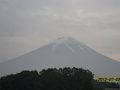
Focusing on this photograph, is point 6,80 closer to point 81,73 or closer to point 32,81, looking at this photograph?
point 32,81

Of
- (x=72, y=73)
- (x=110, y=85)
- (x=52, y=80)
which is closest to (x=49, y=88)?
(x=52, y=80)

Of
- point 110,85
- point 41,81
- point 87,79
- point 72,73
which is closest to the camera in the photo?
point 87,79

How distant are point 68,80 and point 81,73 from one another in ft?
7.64

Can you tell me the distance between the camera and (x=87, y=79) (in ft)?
175

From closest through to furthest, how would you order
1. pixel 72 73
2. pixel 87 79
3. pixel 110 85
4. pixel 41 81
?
1. pixel 87 79
2. pixel 41 81
3. pixel 72 73
4. pixel 110 85

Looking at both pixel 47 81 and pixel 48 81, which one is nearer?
pixel 48 81

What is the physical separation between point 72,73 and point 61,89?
8507 millimetres

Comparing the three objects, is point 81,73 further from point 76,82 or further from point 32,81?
point 32,81

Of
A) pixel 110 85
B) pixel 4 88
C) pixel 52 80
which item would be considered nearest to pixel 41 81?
pixel 52 80

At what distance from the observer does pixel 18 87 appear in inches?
2271

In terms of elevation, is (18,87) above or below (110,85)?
below

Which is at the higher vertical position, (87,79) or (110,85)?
(110,85)

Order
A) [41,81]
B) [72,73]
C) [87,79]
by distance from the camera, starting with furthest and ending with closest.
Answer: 1. [72,73]
2. [41,81]
3. [87,79]

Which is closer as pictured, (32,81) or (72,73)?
(32,81)
